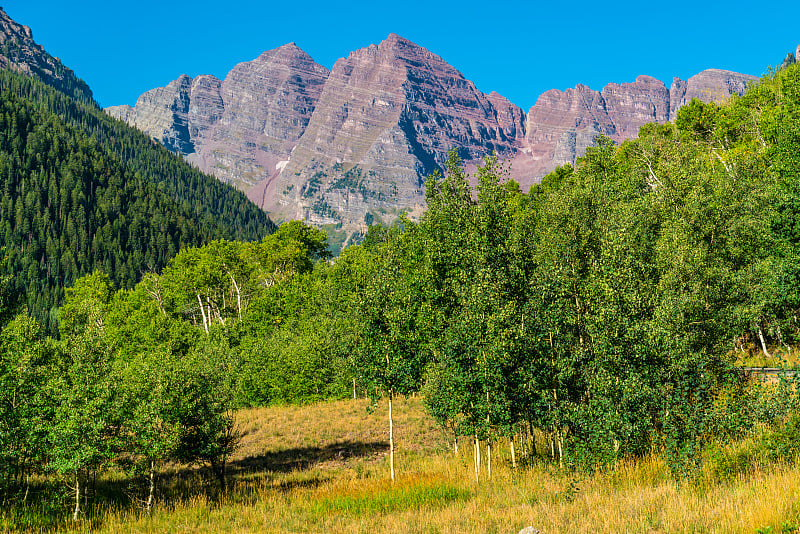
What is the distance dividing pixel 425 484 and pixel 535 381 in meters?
6.91

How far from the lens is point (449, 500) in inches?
782

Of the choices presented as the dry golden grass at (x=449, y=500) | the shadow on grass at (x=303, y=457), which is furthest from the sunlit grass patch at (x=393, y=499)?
the shadow on grass at (x=303, y=457)

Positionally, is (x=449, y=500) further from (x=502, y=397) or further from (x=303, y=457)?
(x=303, y=457)

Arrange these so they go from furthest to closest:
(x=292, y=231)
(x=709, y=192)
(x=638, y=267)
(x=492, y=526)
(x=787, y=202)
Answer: (x=292, y=231), (x=709, y=192), (x=787, y=202), (x=638, y=267), (x=492, y=526)

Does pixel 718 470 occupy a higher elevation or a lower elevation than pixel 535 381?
lower

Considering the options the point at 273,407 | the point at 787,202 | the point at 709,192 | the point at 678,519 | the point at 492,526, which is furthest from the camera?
the point at 273,407

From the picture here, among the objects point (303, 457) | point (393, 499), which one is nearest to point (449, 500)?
point (393, 499)

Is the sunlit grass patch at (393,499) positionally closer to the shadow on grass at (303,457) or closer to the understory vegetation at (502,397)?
the understory vegetation at (502,397)

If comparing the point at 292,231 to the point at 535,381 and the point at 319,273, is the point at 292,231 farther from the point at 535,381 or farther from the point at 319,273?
the point at 535,381

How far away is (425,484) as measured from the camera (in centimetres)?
2211

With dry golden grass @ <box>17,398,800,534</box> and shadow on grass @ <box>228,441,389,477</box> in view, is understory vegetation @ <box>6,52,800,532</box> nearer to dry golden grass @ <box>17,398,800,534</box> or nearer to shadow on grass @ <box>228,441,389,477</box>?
dry golden grass @ <box>17,398,800,534</box>

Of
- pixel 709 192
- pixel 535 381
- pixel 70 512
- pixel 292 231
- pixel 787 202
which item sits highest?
pixel 292 231

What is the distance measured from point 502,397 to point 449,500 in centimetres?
460

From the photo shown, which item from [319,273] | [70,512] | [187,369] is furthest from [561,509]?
[319,273]
